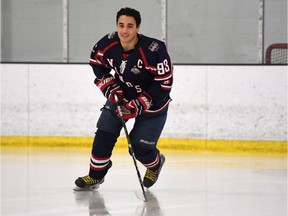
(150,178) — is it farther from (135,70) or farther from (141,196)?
(135,70)

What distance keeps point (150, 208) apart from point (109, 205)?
0.27 m

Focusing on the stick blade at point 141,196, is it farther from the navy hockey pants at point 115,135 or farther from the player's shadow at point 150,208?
the navy hockey pants at point 115,135

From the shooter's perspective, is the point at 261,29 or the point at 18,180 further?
the point at 261,29

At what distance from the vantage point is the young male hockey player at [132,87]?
4.97 metres

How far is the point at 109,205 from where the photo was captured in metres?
4.73

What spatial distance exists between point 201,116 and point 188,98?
9.3 inches

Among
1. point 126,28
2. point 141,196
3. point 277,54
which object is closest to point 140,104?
point 126,28

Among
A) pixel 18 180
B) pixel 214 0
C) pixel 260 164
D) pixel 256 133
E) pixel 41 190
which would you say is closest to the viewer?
pixel 41 190

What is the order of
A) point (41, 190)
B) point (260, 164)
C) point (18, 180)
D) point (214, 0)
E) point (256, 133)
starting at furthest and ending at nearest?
point (214, 0)
point (256, 133)
point (260, 164)
point (18, 180)
point (41, 190)

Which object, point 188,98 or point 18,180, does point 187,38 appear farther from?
point 18,180

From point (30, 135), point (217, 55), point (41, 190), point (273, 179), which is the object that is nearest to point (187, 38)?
point (217, 55)

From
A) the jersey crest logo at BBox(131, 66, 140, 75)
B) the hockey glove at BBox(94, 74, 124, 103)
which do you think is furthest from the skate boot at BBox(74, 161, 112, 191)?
the jersey crest logo at BBox(131, 66, 140, 75)

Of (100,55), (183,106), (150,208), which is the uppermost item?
(100,55)

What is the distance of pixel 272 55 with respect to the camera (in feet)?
26.9
